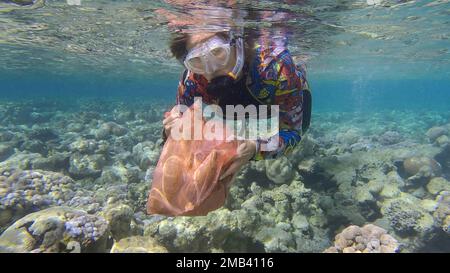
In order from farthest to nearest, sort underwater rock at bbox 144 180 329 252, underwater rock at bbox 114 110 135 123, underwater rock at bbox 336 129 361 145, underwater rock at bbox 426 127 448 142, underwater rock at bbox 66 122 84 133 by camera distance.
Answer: underwater rock at bbox 114 110 135 123 < underwater rock at bbox 66 122 84 133 < underwater rock at bbox 426 127 448 142 < underwater rock at bbox 336 129 361 145 < underwater rock at bbox 144 180 329 252

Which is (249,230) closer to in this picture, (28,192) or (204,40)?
(204,40)

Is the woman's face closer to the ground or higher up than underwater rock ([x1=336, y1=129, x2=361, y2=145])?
higher up

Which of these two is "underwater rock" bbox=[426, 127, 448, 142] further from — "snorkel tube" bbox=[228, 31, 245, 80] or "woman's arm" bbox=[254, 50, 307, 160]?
"snorkel tube" bbox=[228, 31, 245, 80]

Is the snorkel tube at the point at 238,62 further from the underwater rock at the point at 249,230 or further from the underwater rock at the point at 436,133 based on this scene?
the underwater rock at the point at 436,133

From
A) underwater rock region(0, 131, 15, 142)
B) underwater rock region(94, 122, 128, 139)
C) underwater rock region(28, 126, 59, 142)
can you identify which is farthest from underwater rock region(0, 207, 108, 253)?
underwater rock region(0, 131, 15, 142)

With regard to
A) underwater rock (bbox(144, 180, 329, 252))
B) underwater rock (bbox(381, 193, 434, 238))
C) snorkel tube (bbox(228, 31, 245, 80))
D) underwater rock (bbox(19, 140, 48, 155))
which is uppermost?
snorkel tube (bbox(228, 31, 245, 80))

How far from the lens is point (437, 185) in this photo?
28.5 feet

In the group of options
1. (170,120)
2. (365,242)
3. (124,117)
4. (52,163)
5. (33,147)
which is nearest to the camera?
(170,120)

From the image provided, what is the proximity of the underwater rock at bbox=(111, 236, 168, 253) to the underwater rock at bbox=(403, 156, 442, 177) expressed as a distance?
350 inches

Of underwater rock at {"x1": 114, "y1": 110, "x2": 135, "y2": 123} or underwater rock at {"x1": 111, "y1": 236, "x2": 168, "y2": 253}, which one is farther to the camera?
underwater rock at {"x1": 114, "y1": 110, "x2": 135, "y2": 123}

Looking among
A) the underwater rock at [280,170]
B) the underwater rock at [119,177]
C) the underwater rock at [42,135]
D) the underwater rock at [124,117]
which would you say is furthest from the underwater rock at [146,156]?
the underwater rock at [124,117]

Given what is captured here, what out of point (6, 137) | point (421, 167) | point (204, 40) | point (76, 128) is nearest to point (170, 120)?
point (204, 40)

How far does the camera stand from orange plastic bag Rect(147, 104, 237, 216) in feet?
8.70

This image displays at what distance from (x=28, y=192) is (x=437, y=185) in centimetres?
1112
